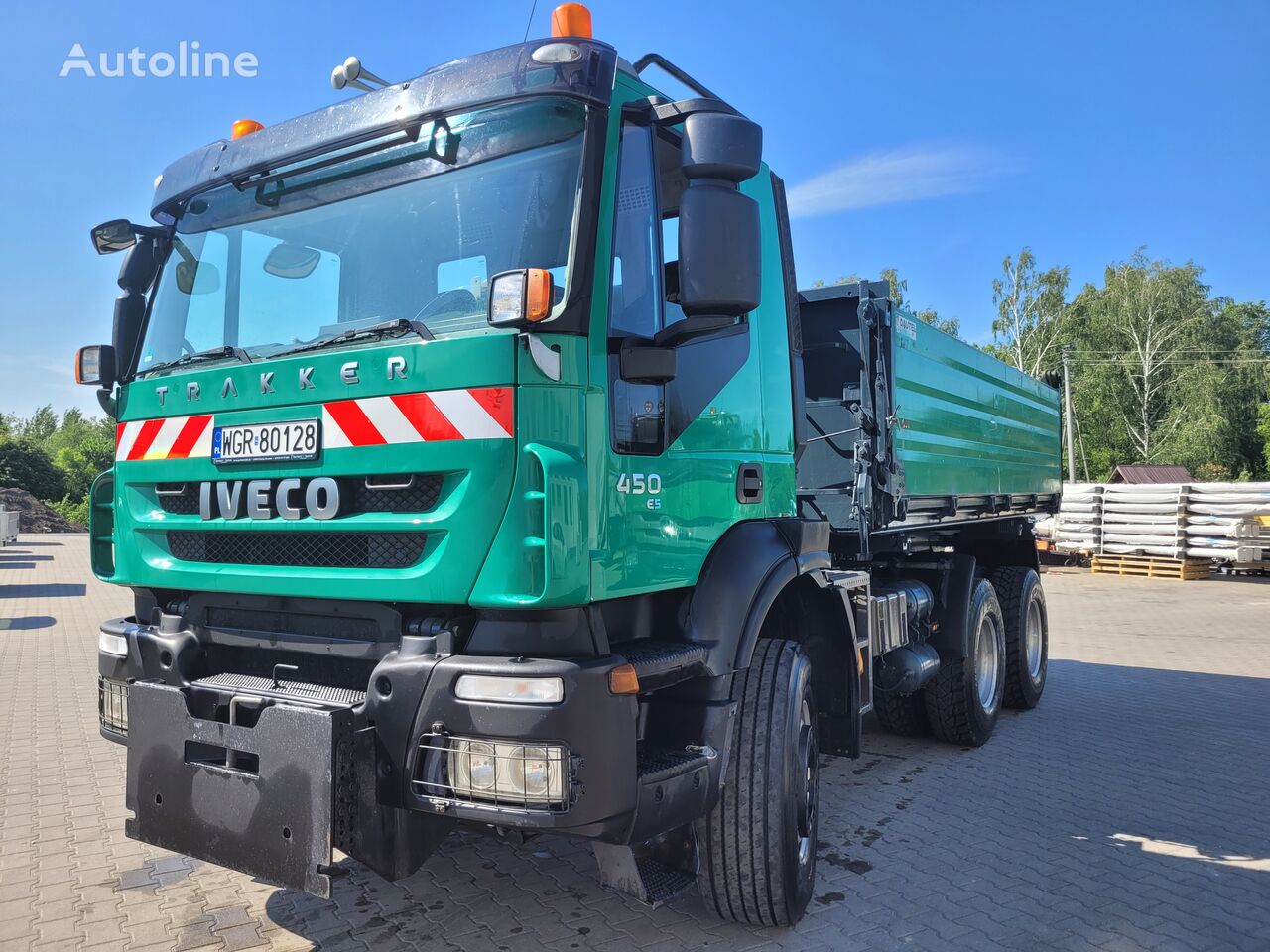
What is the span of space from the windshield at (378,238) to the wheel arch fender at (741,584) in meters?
1.13

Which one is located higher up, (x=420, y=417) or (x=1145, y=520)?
(x=420, y=417)

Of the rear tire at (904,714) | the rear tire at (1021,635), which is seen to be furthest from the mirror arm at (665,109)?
the rear tire at (1021,635)

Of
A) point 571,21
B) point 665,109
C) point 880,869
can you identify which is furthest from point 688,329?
point 880,869

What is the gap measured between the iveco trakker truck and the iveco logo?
11mm

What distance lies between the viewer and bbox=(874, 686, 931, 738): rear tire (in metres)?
6.15

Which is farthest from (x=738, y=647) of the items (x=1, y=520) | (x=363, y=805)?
(x=1, y=520)

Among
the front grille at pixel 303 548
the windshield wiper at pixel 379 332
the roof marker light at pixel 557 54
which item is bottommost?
the front grille at pixel 303 548

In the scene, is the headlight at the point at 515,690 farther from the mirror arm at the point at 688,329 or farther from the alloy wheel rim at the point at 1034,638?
the alloy wheel rim at the point at 1034,638

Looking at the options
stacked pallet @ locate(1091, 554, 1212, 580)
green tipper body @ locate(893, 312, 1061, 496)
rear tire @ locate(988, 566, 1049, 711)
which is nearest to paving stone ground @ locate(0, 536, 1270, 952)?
rear tire @ locate(988, 566, 1049, 711)

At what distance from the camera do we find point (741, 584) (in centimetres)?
318

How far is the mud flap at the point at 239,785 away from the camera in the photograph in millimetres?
2504

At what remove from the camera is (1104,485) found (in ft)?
66.5

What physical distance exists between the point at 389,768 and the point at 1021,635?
5666 millimetres

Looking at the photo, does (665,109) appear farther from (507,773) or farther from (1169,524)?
(1169,524)
